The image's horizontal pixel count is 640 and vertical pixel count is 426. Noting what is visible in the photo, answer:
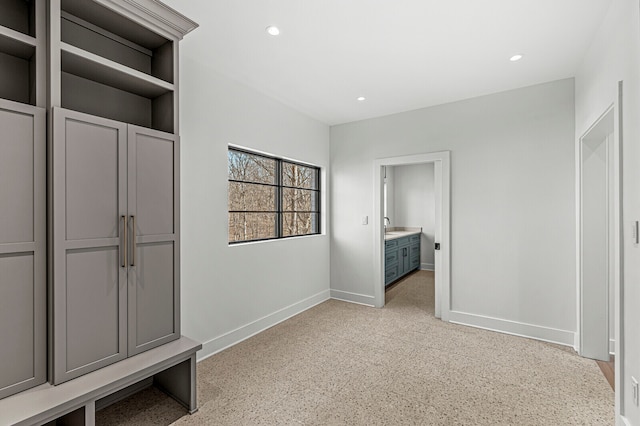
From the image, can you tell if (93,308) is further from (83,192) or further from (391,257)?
(391,257)

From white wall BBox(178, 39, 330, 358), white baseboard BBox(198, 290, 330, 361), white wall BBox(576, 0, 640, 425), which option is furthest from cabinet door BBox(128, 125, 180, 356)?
white wall BBox(576, 0, 640, 425)

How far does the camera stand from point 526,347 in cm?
305

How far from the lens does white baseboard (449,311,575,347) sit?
314 centimetres

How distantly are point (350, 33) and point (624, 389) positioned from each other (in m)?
2.87

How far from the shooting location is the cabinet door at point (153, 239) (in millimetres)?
1936

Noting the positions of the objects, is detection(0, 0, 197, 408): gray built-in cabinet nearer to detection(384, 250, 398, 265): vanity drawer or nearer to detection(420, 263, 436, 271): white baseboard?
detection(384, 250, 398, 265): vanity drawer

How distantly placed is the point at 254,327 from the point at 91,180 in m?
2.25

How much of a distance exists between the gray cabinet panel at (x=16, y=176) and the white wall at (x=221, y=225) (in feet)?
3.72

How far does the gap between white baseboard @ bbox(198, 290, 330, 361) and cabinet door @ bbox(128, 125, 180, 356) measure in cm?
82

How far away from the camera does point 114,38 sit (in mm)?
2127

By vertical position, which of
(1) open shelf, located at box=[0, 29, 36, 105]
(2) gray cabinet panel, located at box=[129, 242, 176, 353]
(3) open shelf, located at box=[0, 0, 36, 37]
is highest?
(3) open shelf, located at box=[0, 0, 36, 37]

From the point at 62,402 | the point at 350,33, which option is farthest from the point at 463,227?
the point at 62,402

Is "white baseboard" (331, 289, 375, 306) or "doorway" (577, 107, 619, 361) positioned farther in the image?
Result: "white baseboard" (331, 289, 375, 306)

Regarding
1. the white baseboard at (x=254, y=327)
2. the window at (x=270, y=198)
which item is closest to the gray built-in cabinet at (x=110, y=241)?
the white baseboard at (x=254, y=327)
